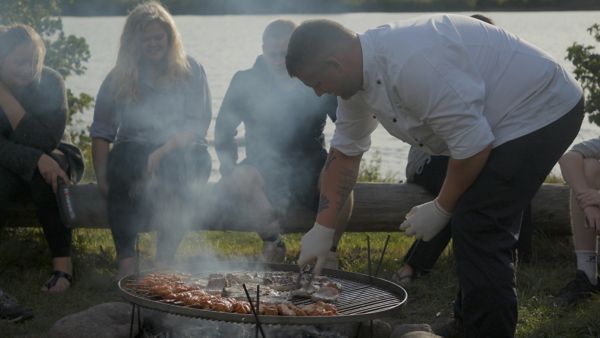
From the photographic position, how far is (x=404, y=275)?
5.14m

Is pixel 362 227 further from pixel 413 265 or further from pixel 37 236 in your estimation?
pixel 37 236

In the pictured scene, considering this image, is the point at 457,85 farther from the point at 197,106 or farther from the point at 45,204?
the point at 45,204

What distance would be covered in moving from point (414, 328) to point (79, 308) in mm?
1933

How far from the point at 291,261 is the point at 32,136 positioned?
68.6 inches

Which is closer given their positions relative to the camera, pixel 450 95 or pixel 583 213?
pixel 450 95

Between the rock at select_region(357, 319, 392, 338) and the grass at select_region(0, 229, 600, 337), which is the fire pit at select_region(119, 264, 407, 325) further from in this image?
the grass at select_region(0, 229, 600, 337)

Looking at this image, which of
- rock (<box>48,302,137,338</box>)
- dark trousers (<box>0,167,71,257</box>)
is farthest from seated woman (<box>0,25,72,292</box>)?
rock (<box>48,302,137,338</box>)

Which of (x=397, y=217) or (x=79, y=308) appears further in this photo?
(x=397, y=217)

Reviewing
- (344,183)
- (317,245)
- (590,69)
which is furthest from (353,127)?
(590,69)

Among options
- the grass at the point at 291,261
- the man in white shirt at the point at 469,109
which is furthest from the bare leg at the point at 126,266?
the man in white shirt at the point at 469,109

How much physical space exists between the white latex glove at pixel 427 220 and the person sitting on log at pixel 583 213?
1542 mm

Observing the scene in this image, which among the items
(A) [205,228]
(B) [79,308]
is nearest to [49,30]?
(A) [205,228]

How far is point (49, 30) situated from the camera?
6.84 m

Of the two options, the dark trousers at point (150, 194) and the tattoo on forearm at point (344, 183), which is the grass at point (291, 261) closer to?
the dark trousers at point (150, 194)
